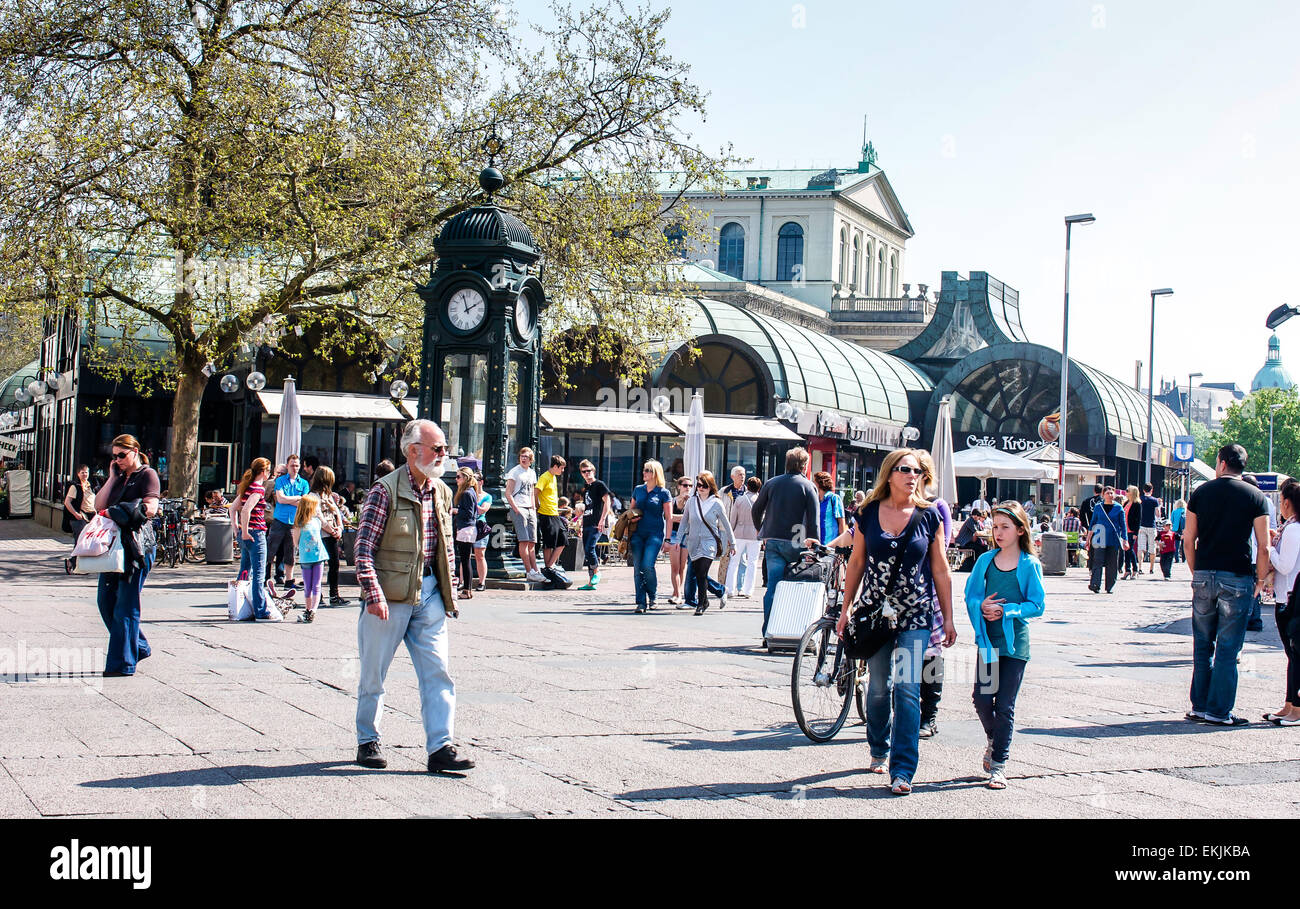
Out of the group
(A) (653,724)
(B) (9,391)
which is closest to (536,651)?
(A) (653,724)

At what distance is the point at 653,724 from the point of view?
27.5 feet

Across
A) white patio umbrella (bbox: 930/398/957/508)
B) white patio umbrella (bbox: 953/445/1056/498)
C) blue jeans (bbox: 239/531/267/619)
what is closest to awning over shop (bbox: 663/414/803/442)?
white patio umbrella (bbox: 953/445/1056/498)

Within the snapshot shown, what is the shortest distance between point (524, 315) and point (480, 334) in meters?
0.79

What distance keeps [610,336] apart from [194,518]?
7631 millimetres

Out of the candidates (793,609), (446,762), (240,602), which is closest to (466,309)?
(240,602)

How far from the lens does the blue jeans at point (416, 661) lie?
6.82m

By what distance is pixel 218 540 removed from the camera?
871 inches

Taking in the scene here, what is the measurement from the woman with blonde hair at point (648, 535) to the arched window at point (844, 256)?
78.2 meters

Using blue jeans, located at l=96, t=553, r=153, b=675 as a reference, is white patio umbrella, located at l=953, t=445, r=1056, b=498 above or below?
above

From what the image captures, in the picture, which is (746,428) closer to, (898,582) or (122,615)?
(122,615)

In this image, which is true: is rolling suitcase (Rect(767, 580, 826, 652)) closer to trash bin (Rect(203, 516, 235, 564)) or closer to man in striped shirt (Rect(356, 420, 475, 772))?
man in striped shirt (Rect(356, 420, 475, 772))

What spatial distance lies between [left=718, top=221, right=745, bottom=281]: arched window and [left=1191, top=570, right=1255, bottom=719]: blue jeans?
83206 millimetres

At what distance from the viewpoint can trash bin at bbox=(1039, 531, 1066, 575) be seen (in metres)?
30.0
